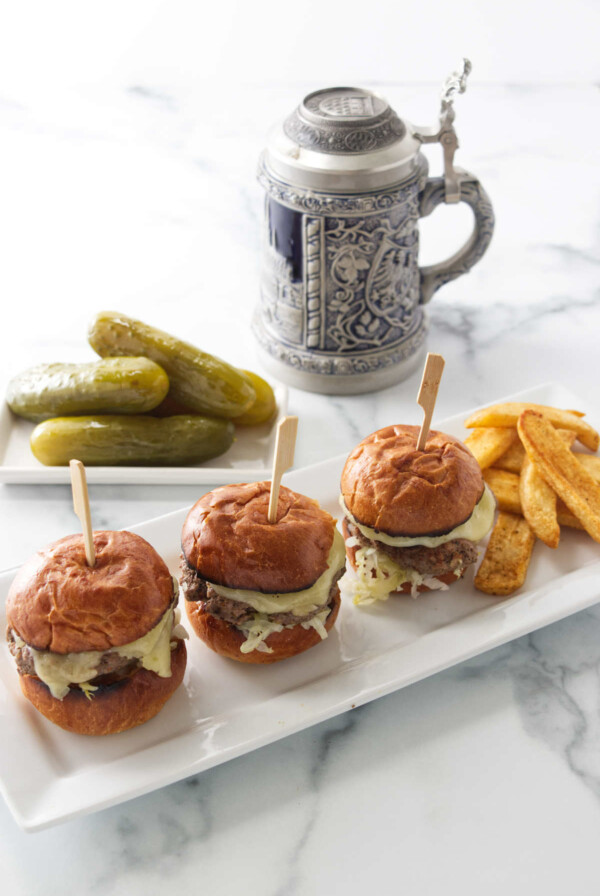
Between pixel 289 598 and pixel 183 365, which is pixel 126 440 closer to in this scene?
pixel 183 365

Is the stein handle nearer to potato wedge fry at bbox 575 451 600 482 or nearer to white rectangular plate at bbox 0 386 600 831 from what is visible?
potato wedge fry at bbox 575 451 600 482

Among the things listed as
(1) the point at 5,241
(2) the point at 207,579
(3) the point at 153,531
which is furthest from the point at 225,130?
(2) the point at 207,579

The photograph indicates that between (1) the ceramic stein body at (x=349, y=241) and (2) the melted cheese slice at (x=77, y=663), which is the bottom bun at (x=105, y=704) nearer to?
(2) the melted cheese slice at (x=77, y=663)

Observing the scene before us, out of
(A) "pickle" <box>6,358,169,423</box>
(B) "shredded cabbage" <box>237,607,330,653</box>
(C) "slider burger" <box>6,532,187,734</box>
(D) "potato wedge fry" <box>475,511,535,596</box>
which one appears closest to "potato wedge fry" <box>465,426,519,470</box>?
(D) "potato wedge fry" <box>475,511,535,596</box>

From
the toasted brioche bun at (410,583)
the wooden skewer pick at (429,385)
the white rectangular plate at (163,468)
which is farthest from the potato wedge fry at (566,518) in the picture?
the white rectangular plate at (163,468)

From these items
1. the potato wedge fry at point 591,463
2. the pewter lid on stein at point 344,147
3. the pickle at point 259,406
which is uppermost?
the pewter lid on stein at point 344,147

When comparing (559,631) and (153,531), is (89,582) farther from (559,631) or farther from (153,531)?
(559,631)
